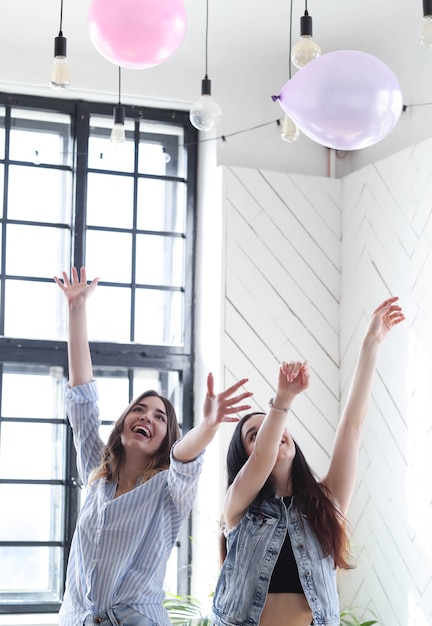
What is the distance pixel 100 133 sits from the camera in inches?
179

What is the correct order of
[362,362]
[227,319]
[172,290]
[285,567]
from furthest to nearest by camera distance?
1. [172,290]
2. [227,319]
3. [362,362]
4. [285,567]

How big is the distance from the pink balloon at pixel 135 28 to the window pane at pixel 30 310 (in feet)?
6.63

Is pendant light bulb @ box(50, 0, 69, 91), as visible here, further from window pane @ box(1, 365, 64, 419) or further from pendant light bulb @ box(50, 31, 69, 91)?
window pane @ box(1, 365, 64, 419)

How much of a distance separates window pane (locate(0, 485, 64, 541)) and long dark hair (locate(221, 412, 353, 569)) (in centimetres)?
181

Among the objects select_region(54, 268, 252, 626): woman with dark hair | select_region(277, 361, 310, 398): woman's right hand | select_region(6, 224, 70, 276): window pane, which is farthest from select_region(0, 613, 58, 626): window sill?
select_region(277, 361, 310, 398): woman's right hand

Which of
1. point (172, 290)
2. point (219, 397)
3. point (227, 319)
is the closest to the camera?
point (219, 397)

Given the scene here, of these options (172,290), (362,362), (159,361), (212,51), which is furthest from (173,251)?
(362,362)

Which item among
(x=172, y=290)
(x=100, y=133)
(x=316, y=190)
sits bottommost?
(x=172, y=290)

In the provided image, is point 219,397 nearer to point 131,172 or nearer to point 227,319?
point 227,319

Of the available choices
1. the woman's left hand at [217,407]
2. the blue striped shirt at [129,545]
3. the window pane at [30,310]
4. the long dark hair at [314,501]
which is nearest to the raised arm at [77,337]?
the blue striped shirt at [129,545]

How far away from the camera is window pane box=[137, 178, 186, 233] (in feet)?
15.0

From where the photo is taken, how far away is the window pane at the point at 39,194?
14.5 ft

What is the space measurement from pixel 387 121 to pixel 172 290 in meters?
→ 2.18

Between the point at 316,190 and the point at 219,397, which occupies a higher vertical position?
the point at 316,190
